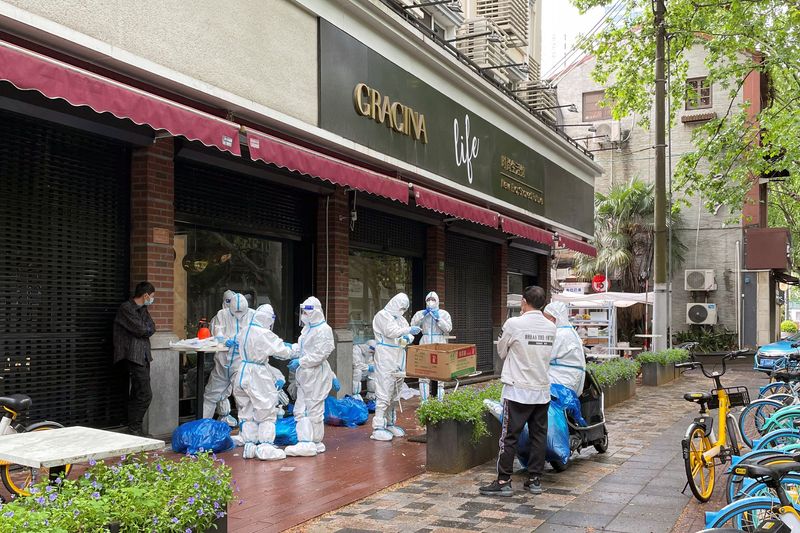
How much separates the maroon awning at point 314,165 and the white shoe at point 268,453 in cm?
308

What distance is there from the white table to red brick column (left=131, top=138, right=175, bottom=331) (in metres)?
4.41

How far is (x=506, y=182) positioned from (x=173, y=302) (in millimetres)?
9284

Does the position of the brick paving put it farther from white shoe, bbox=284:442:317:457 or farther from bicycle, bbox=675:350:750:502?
white shoe, bbox=284:442:317:457

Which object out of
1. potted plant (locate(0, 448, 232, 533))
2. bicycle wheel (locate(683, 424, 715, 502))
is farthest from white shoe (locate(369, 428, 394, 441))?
potted plant (locate(0, 448, 232, 533))

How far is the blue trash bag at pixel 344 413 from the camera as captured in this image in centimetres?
1043

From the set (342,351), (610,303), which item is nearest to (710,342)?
(610,303)

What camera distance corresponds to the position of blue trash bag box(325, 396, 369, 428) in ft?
34.2

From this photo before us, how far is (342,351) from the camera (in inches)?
475

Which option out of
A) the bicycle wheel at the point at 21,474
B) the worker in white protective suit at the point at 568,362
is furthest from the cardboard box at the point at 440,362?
the bicycle wheel at the point at 21,474

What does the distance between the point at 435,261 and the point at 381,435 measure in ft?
22.6

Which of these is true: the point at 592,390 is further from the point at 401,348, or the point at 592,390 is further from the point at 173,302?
the point at 173,302

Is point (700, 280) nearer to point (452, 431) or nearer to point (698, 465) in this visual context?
point (452, 431)

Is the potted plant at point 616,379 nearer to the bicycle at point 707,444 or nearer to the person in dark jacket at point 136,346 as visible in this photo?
the bicycle at point 707,444

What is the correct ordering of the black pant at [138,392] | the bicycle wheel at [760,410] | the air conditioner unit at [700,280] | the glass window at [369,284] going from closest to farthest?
the black pant at [138,392], the bicycle wheel at [760,410], the glass window at [369,284], the air conditioner unit at [700,280]
